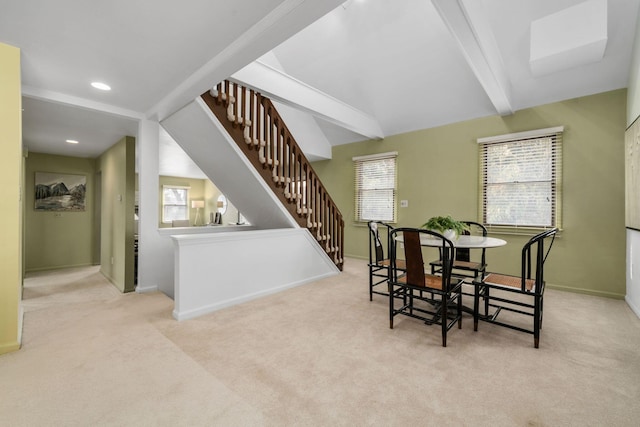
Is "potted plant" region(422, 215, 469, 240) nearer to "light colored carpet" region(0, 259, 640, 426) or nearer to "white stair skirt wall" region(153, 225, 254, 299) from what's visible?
"light colored carpet" region(0, 259, 640, 426)

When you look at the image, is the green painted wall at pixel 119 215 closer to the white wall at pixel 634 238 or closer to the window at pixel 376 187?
the window at pixel 376 187

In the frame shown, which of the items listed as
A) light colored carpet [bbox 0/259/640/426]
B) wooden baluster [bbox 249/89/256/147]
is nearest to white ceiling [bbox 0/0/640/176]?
wooden baluster [bbox 249/89/256/147]

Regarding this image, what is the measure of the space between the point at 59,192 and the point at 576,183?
27.7 feet

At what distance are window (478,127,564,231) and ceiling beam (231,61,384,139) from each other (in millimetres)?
1988

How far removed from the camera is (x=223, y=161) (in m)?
3.57

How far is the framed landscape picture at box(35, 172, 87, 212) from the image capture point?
5.11m

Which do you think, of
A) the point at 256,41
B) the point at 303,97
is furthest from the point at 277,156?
the point at 256,41

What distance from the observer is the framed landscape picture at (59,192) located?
511 centimetres

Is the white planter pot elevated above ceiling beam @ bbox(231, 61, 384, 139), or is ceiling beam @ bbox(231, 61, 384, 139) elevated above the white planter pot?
ceiling beam @ bbox(231, 61, 384, 139)

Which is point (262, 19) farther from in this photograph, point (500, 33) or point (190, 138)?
point (500, 33)

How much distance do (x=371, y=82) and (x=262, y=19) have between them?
3234mm

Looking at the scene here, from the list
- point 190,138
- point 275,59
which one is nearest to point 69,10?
point 190,138

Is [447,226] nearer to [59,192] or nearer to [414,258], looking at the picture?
[414,258]

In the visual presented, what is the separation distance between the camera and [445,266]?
2.26 m
